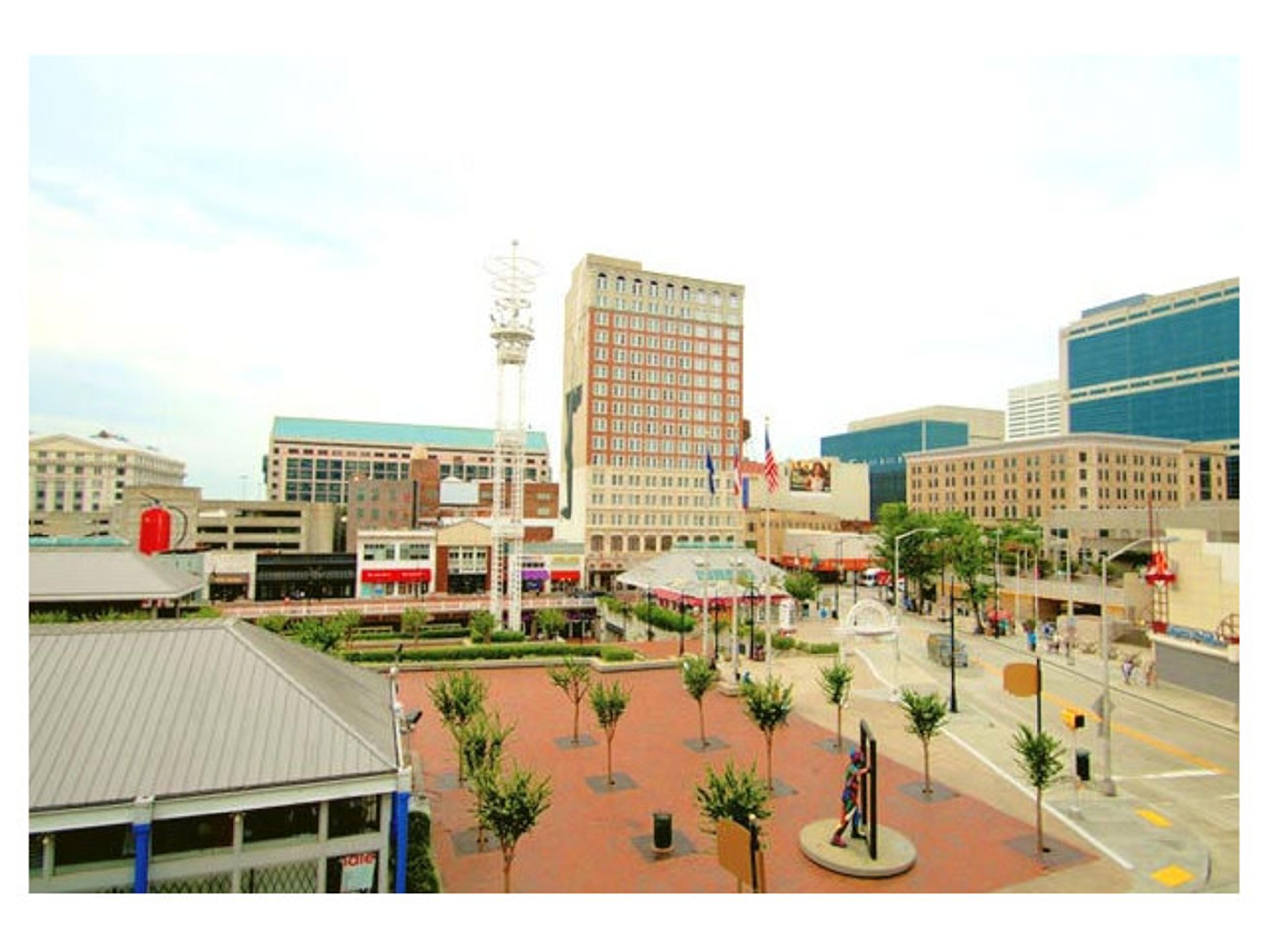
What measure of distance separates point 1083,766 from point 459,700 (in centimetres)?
1917

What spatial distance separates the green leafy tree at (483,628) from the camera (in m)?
50.2

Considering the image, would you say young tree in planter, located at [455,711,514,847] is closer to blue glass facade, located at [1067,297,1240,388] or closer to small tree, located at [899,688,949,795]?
small tree, located at [899,688,949,795]

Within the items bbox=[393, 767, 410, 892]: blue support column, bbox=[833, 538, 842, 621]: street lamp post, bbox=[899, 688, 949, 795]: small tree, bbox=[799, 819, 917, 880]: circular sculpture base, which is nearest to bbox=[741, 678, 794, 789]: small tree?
bbox=[799, 819, 917, 880]: circular sculpture base

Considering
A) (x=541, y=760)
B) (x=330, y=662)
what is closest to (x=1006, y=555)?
(x=541, y=760)

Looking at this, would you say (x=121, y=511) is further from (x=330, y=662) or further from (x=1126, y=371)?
(x=1126, y=371)

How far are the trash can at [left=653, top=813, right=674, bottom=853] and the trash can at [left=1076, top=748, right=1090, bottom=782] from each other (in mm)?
12956

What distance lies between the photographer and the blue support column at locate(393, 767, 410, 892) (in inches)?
584

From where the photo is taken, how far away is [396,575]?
75812 millimetres

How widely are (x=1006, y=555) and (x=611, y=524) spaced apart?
44.7 m

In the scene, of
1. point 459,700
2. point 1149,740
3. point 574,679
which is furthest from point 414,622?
point 1149,740

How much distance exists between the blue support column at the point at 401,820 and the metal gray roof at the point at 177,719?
0.35 metres

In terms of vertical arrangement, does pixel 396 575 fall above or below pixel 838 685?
below

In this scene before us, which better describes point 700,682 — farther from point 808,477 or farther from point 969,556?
point 808,477

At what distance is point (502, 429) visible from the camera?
61.1m
